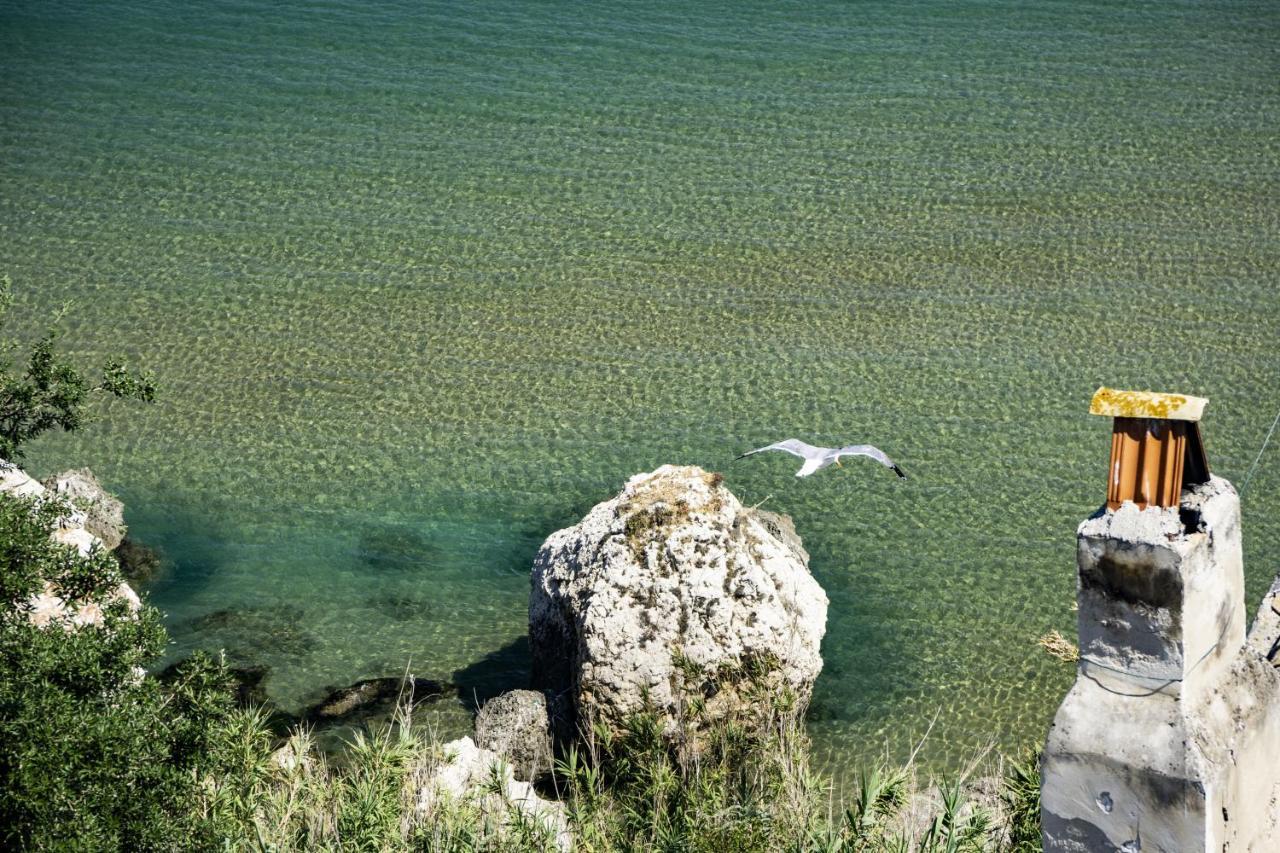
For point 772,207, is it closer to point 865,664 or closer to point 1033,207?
point 1033,207

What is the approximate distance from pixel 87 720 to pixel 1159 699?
19.5ft

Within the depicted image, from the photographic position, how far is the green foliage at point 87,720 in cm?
854

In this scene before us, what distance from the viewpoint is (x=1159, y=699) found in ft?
21.0

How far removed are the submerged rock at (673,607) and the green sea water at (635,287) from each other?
3.93 ft

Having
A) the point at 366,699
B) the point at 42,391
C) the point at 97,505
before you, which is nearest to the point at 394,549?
the point at 366,699

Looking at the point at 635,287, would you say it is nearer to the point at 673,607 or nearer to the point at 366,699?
the point at 366,699

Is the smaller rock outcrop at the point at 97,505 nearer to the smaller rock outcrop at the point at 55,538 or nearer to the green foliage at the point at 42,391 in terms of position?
the smaller rock outcrop at the point at 55,538

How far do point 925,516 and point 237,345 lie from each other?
33.8ft

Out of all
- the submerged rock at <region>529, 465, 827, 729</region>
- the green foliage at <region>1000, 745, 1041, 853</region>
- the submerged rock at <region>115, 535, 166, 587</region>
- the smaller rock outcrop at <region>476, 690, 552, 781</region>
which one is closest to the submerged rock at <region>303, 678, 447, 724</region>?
the smaller rock outcrop at <region>476, 690, 552, 781</region>

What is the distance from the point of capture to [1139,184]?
24.5 metres

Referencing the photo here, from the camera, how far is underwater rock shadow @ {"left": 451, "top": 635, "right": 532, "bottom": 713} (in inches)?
562

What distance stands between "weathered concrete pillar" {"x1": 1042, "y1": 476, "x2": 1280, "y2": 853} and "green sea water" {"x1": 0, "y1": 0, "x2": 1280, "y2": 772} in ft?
22.6

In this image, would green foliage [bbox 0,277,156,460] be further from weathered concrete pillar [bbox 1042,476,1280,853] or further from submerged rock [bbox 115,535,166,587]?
weathered concrete pillar [bbox 1042,476,1280,853]

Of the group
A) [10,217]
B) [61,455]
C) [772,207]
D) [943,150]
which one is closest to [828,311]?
[772,207]
